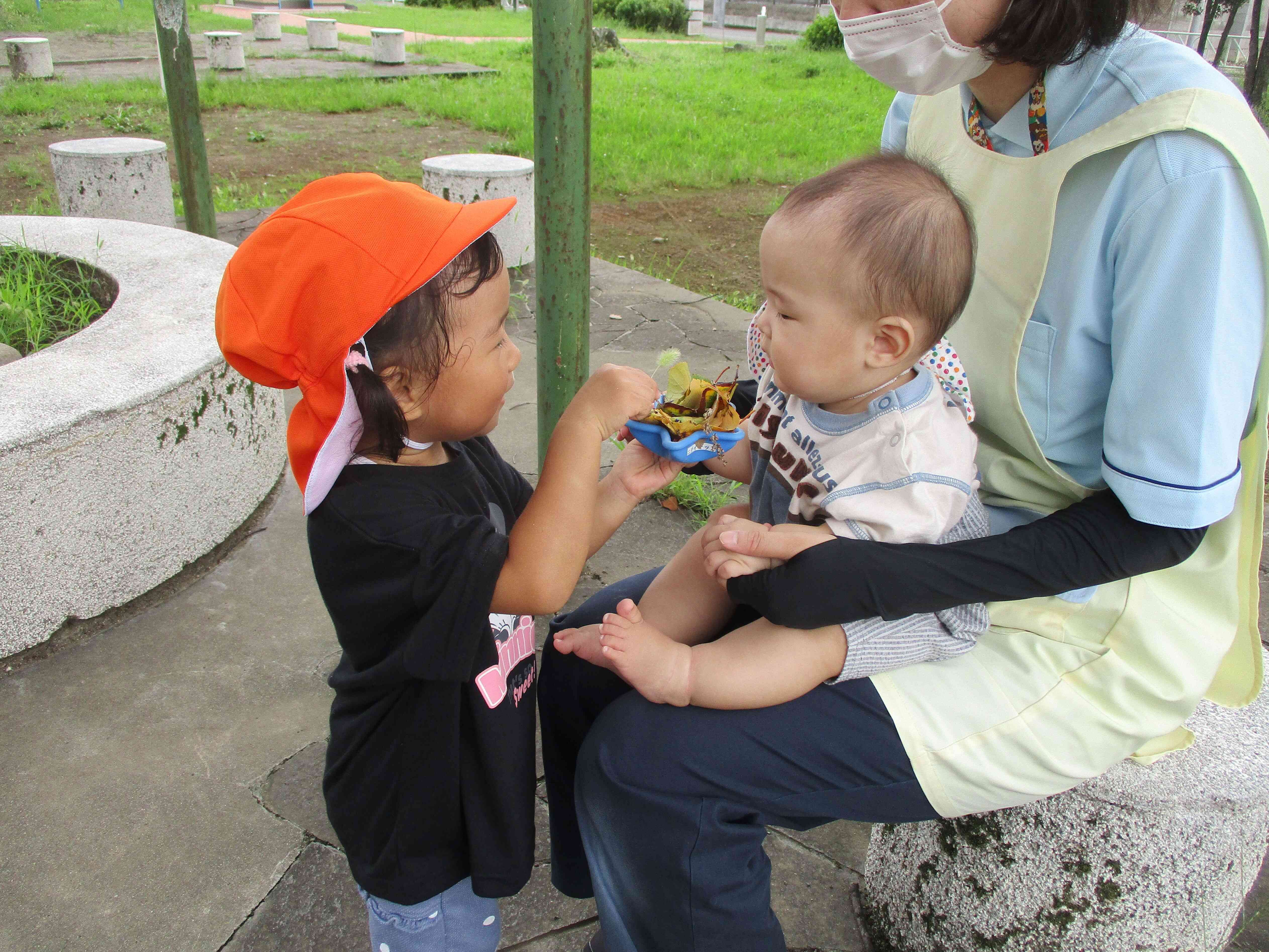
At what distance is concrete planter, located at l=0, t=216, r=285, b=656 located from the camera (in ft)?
7.58

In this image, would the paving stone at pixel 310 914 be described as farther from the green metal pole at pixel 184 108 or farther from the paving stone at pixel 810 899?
the green metal pole at pixel 184 108

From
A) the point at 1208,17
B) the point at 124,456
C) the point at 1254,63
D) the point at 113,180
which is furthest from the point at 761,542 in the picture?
the point at 1208,17

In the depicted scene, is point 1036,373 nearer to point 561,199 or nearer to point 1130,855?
point 1130,855

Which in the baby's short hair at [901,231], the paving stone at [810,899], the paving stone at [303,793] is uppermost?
the baby's short hair at [901,231]

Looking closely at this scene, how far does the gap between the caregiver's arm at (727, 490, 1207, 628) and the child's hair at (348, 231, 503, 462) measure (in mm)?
558

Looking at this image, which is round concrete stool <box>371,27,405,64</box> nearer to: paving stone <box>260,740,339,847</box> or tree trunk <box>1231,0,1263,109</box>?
tree trunk <box>1231,0,1263,109</box>

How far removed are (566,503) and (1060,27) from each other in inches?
35.4

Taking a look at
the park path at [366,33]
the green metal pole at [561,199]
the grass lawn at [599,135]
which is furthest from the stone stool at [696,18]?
the green metal pole at [561,199]

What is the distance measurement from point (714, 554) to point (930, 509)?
0.31 metres

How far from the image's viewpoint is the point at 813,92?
1198 cm

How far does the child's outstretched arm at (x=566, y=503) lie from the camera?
1.29 meters

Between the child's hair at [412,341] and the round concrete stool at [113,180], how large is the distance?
5.02 m

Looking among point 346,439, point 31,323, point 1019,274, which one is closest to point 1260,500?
point 1019,274

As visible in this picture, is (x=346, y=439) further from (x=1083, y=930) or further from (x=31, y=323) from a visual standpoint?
(x=31, y=323)
